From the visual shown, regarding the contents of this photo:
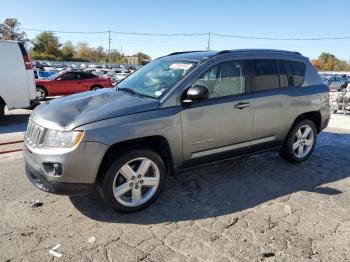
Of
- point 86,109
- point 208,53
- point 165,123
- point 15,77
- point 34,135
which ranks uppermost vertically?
point 208,53

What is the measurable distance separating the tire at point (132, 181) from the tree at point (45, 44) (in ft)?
377

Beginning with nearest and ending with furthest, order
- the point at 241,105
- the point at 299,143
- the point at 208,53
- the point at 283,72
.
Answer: the point at 241,105, the point at 208,53, the point at 283,72, the point at 299,143

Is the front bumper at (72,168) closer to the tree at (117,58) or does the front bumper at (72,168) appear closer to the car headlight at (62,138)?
the car headlight at (62,138)

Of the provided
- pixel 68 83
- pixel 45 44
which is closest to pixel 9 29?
pixel 45 44

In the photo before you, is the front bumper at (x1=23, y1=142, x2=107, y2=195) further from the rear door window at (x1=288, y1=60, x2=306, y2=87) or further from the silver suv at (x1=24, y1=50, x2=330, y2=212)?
the rear door window at (x1=288, y1=60, x2=306, y2=87)

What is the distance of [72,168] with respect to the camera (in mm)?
3320

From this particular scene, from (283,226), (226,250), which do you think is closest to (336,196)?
(283,226)

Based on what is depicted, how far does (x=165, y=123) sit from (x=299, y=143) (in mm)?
2780

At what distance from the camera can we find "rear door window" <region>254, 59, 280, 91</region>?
4750 millimetres

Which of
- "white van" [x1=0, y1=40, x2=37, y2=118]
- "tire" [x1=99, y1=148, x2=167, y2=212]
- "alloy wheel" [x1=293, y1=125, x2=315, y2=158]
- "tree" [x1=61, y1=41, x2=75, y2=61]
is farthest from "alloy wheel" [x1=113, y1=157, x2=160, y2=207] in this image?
"tree" [x1=61, y1=41, x2=75, y2=61]

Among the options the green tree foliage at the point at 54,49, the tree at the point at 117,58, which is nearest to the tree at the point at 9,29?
the green tree foliage at the point at 54,49

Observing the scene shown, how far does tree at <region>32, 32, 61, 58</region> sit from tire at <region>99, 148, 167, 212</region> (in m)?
115

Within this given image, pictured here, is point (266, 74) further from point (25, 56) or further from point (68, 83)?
point (68, 83)

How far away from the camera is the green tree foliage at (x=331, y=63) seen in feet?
389
